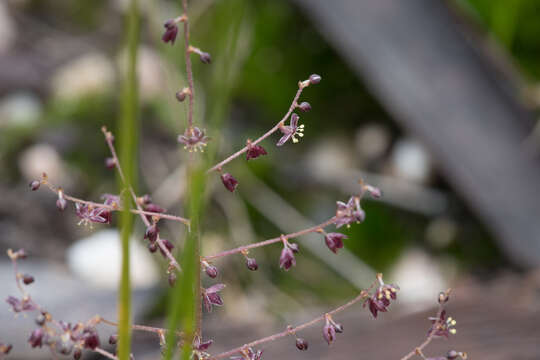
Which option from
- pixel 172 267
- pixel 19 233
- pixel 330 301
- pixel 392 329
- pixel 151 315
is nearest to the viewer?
pixel 172 267

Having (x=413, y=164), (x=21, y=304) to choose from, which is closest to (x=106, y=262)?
(x=413, y=164)

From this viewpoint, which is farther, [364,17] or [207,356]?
[364,17]

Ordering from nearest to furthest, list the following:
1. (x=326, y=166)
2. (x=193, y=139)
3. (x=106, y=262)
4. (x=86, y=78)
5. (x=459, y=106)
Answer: (x=193, y=139) < (x=459, y=106) < (x=106, y=262) < (x=326, y=166) < (x=86, y=78)

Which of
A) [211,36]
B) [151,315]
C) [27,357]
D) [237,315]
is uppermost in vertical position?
[211,36]

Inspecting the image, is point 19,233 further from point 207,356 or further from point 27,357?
point 207,356

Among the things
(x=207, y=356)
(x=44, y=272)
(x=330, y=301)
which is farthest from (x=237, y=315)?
(x=207, y=356)

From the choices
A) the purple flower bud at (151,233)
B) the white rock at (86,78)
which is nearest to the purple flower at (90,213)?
the purple flower bud at (151,233)

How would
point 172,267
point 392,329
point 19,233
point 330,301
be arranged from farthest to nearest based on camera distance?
point 19,233
point 330,301
point 392,329
point 172,267

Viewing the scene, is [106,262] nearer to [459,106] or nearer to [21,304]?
[459,106]
